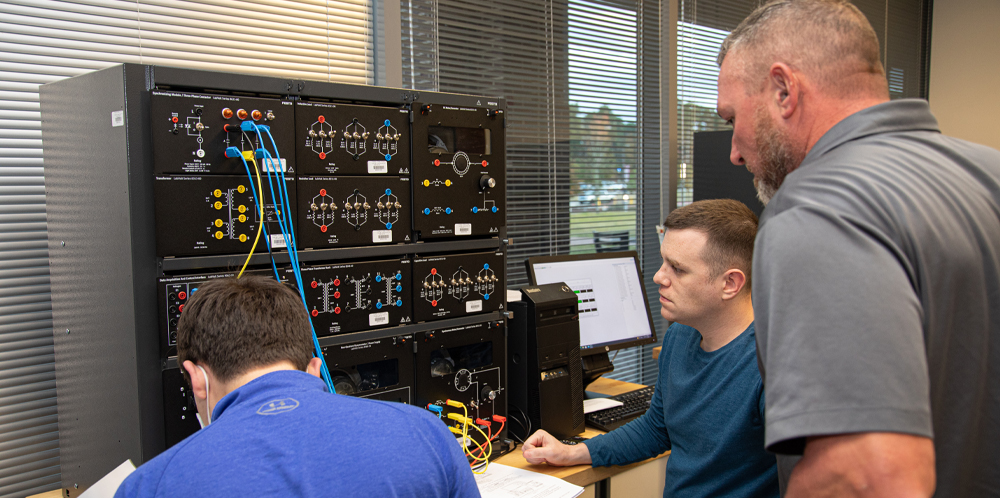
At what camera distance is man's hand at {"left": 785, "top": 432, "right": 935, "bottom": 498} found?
0.66 m

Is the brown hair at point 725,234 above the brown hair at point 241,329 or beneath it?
above

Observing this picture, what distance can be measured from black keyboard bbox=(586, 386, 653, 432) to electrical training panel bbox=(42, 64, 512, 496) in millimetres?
351

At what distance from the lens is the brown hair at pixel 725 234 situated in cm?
166

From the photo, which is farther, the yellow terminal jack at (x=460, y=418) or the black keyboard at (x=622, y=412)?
the black keyboard at (x=622, y=412)

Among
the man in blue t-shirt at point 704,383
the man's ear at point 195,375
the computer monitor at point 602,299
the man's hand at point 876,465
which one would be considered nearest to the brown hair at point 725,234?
the man in blue t-shirt at point 704,383

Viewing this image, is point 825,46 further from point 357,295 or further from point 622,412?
point 622,412

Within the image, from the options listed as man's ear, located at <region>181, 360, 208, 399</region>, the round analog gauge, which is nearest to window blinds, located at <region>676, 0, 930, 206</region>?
the round analog gauge

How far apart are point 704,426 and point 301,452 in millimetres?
1028

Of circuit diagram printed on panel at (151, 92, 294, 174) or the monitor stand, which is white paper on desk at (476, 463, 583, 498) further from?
circuit diagram printed on panel at (151, 92, 294, 174)

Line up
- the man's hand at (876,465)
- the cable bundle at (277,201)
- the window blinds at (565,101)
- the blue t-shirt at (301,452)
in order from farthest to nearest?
the window blinds at (565,101) → the cable bundle at (277,201) → the blue t-shirt at (301,452) → the man's hand at (876,465)

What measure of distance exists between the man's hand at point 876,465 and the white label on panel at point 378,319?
3.96ft

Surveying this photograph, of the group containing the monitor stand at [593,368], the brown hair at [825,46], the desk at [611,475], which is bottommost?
the desk at [611,475]

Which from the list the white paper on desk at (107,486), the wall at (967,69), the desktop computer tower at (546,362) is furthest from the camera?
the wall at (967,69)

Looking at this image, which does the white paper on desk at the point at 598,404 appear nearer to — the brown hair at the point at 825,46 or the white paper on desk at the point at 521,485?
the white paper on desk at the point at 521,485
